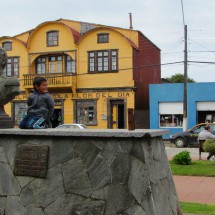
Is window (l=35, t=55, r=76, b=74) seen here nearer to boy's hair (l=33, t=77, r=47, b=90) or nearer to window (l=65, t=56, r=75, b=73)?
window (l=65, t=56, r=75, b=73)

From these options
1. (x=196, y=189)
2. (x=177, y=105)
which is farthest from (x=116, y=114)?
(x=196, y=189)

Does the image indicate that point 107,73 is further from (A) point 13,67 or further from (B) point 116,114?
(A) point 13,67

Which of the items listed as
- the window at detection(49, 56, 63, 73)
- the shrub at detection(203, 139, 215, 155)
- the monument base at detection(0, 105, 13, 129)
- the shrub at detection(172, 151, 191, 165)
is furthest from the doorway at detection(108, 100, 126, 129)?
the monument base at detection(0, 105, 13, 129)

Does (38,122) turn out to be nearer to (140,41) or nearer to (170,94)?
(170,94)

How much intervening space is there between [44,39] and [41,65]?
6.90ft

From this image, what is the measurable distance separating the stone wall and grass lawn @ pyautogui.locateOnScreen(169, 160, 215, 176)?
649 centimetres

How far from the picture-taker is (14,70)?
3481cm

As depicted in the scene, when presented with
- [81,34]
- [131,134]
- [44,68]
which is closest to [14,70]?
[44,68]

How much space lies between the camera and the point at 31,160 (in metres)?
6.14

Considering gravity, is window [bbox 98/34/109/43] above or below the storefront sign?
above

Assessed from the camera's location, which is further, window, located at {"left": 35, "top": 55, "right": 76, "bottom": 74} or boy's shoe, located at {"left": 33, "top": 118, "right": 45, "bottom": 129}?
window, located at {"left": 35, "top": 55, "right": 76, "bottom": 74}

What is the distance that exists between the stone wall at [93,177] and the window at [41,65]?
28056 millimetres

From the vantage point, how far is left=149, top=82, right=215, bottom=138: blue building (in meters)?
29.4

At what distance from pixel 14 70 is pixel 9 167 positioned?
29.5 meters
